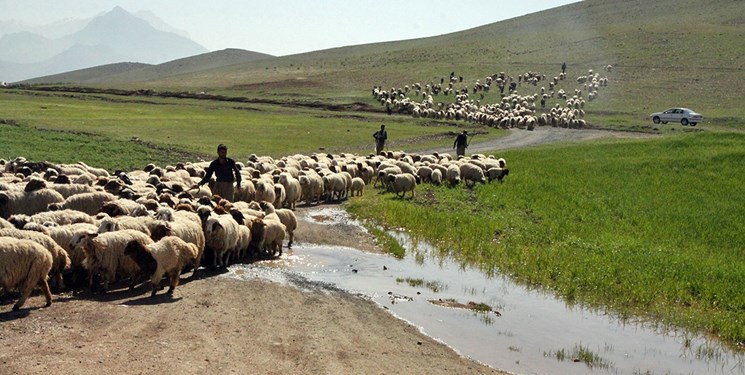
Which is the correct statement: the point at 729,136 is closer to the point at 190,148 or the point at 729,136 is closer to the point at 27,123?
the point at 190,148

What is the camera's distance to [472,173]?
27.6m

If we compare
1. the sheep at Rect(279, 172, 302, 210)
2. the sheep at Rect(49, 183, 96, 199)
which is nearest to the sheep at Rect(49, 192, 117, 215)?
the sheep at Rect(49, 183, 96, 199)

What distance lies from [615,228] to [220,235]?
10.2 m

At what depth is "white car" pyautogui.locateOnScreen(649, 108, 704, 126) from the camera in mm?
60062

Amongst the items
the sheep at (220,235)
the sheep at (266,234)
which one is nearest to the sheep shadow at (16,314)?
the sheep at (220,235)

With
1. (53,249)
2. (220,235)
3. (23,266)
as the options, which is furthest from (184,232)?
(23,266)

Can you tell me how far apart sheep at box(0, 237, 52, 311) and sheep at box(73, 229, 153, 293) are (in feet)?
3.42

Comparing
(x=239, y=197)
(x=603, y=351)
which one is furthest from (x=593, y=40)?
(x=603, y=351)

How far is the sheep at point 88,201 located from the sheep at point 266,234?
3.06 metres

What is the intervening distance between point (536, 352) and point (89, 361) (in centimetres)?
578

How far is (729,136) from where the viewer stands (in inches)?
1435

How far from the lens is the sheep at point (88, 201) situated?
15.6 meters

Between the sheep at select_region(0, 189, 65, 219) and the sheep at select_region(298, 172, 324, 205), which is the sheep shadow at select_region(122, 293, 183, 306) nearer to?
the sheep at select_region(0, 189, 65, 219)

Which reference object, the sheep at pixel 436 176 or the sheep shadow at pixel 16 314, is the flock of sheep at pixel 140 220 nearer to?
Result: the sheep shadow at pixel 16 314
